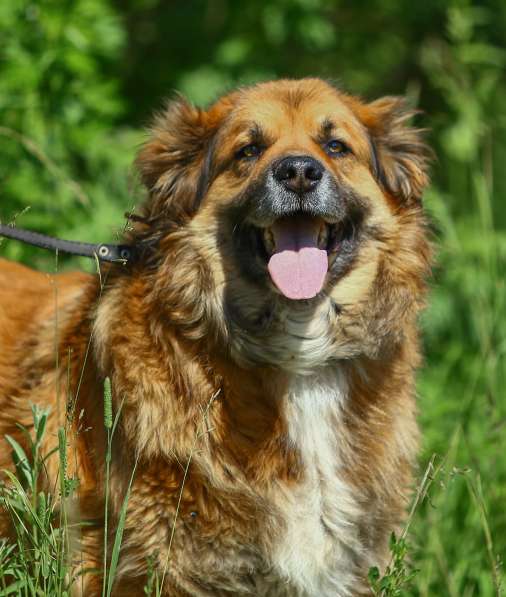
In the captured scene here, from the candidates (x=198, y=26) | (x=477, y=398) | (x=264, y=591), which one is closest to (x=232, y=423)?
(x=264, y=591)

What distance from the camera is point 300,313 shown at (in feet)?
11.3

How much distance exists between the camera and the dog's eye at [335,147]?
3576mm

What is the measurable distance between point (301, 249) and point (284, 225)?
139 mm

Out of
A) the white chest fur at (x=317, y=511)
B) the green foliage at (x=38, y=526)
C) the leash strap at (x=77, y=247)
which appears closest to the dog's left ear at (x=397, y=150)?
the white chest fur at (x=317, y=511)

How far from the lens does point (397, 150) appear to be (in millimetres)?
3799

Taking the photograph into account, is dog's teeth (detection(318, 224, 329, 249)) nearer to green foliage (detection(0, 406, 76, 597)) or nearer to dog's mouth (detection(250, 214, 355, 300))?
dog's mouth (detection(250, 214, 355, 300))

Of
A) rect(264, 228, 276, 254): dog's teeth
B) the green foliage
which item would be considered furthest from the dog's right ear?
the green foliage

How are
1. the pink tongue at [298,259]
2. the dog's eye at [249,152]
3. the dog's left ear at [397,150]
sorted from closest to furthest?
the pink tongue at [298,259], the dog's eye at [249,152], the dog's left ear at [397,150]

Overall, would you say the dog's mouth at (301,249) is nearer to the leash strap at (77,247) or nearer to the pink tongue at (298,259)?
the pink tongue at (298,259)

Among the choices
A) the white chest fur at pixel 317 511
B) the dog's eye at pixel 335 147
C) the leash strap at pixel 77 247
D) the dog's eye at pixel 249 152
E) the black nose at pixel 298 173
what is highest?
the dog's eye at pixel 335 147

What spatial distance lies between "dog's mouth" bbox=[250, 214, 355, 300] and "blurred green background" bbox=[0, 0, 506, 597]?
1.46 feet

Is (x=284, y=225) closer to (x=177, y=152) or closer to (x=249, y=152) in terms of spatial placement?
(x=249, y=152)

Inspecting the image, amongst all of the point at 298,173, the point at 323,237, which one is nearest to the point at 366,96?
the point at 323,237

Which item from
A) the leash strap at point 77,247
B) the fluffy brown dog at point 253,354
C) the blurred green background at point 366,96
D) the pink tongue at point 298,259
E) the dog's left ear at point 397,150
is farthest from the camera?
the blurred green background at point 366,96
